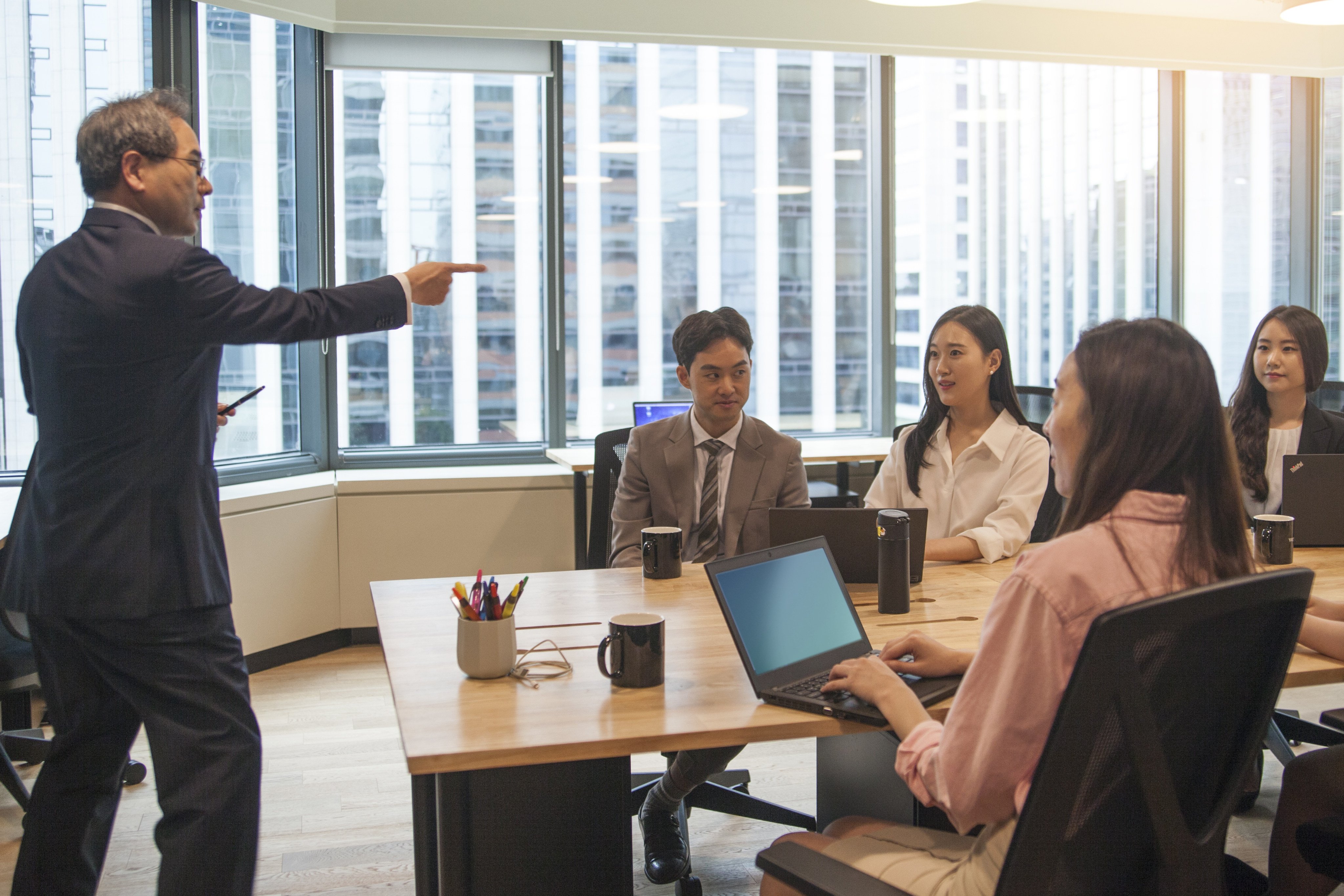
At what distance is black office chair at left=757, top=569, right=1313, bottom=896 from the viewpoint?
1.02 metres

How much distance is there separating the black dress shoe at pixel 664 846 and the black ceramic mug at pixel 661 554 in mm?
568

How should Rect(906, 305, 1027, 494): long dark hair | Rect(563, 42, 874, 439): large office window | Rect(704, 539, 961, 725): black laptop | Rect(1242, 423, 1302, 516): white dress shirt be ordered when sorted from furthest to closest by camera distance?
Rect(563, 42, 874, 439): large office window, Rect(1242, 423, 1302, 516): white dress shirt, Rect(906, 305, 1027, 494): long dark hair, Rect(704, 539, 961, 725): black laptop

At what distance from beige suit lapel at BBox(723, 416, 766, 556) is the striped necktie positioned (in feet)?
0.08

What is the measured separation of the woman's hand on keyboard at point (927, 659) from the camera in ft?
5.28

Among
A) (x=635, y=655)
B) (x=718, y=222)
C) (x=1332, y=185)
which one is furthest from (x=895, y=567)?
(x=1332, y=185)

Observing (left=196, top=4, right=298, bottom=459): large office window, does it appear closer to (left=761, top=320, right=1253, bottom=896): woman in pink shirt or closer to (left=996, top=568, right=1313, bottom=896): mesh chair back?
(left=761, top=320, right=1253, bottom=896): woman in pink shirt

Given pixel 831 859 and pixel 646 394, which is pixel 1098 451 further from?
pixel 646 394

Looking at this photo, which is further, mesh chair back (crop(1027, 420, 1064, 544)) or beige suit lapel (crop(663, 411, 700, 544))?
mesh chair back (crop(1027, 420, 1064, 544))

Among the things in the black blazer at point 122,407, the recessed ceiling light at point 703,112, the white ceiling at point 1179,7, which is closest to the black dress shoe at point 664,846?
the black blazer at point 122,407

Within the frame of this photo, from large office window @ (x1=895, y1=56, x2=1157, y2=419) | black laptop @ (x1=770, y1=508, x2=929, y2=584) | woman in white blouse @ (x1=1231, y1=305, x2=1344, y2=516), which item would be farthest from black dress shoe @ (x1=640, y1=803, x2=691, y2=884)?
large office window @ (x1=895, y1=56, x2=1157, y2=419)

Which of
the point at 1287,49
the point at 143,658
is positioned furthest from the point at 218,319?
the point at 1287,49

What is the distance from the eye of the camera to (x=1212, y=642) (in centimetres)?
108

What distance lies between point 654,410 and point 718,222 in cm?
134

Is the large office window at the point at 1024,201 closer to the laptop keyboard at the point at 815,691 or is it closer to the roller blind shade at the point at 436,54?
the roller blind shade at the point at 436,54
